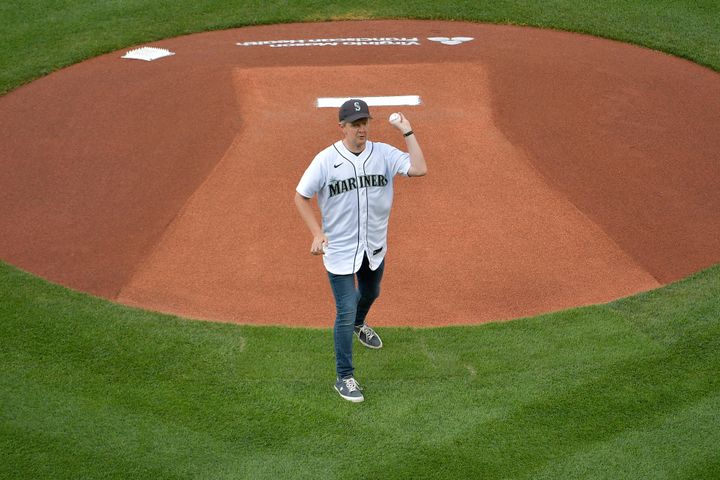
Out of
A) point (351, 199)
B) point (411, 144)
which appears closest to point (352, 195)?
point (351, 199)

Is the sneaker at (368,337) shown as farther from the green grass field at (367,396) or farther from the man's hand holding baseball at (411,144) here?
the man's hand holding baseball at (411,144)

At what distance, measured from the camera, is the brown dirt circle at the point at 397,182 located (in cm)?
977

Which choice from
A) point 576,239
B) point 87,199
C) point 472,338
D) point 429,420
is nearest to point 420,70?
point 576,239

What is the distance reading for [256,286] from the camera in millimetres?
9711

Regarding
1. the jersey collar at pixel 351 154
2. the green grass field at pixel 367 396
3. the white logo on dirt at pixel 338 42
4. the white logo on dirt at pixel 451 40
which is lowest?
the green grass field at pixel 367 396

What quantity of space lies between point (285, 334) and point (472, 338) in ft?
5.70

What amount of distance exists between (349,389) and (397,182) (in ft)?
13.7

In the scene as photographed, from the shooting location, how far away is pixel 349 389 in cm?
771

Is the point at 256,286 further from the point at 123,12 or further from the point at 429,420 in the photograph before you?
the point at 123,12

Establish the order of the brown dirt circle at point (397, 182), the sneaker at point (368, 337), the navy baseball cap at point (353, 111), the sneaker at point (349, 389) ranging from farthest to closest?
1. the brown dirt circle at point (397, 182)
2. the sneaker at point (368, 337)
3. the sneaker at point (349, 389)
4. the navy baseball cap at point (353, 111)

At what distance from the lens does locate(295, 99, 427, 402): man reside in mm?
7203

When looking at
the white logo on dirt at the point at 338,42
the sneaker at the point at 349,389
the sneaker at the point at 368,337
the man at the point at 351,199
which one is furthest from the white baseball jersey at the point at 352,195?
the white logo on dirt at the point at 338,42

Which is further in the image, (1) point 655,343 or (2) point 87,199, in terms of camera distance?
(2) point 87,199

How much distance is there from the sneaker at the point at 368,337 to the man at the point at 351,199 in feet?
2.75
